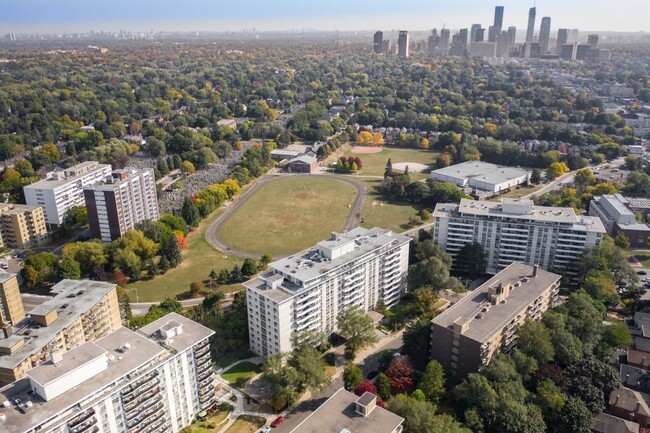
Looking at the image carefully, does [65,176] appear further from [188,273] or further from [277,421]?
[277,421]

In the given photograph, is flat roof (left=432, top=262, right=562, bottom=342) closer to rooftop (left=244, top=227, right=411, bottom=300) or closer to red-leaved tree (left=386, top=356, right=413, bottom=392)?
red-leaved tree (left=386, top=356, right=413, bottom=392)

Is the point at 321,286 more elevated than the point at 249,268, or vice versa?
the point at 321,286

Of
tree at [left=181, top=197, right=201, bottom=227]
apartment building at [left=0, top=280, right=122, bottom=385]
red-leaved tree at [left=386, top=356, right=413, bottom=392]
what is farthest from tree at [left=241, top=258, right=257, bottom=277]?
red-leaved tree at [left=386, top=356, right=413, bottom=392]

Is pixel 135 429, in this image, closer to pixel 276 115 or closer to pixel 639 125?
pixel 276 115

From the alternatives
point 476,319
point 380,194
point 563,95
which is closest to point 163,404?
point 476,319

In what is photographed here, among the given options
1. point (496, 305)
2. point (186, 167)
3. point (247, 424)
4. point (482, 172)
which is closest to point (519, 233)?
point (496, 305)

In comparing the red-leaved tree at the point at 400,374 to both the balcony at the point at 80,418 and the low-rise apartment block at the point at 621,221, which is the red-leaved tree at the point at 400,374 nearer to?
the balcony at the point at 80,418
